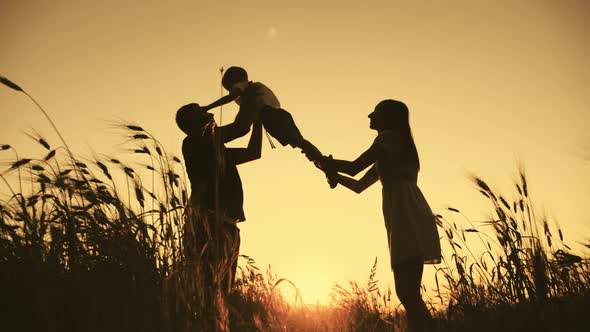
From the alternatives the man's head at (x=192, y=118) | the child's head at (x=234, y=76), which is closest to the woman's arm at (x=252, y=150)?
the man's head at (x=192, y=118)

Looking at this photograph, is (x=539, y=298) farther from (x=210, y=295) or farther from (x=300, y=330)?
(x=210, y=295)

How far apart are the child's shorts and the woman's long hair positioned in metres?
1.58

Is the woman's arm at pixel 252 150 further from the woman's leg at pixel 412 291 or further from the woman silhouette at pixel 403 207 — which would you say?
the woman's leg at pixel 412 291

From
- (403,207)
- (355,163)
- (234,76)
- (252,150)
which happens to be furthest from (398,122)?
(234,76)

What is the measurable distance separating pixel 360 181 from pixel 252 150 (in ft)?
3.61

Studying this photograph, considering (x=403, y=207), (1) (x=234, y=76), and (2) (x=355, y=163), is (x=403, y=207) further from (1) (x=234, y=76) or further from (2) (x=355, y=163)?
(1) (x=234, y=76)

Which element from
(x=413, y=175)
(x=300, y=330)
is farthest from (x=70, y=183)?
(x=413, y=175)

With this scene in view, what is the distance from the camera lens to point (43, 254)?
8.85ft

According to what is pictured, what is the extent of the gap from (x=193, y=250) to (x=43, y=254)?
3.04ft

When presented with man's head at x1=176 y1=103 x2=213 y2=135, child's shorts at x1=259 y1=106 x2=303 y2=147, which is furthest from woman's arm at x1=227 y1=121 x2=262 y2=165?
man's head at x1=176 y1=103 x2=213 y2=135

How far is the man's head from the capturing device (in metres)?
4.12

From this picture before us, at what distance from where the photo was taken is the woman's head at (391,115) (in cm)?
343

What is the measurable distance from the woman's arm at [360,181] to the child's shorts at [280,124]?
3.07ft

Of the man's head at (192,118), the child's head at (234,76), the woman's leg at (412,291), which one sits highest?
the child's head at (234,76)
